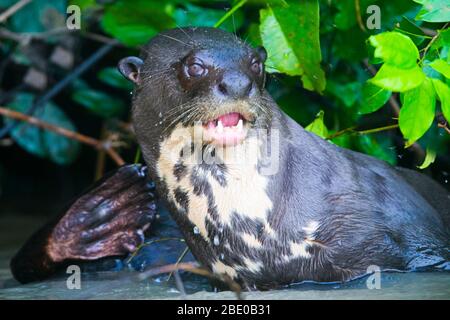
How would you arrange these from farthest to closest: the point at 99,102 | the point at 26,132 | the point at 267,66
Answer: the point at 26,132, the point at 99,102, the point at 267,66

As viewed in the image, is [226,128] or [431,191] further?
[431,191]

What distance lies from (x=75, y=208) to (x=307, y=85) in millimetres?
870

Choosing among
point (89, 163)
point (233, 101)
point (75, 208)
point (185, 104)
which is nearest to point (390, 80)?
point (233, 101)

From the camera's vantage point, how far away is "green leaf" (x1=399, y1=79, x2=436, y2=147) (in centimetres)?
247

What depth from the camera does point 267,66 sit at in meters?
3.23

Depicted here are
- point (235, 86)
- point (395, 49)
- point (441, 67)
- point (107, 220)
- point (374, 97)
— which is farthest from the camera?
point (107, 220)

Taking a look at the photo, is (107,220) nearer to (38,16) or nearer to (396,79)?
(396,79)

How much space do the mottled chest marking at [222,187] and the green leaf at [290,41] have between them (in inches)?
22.7

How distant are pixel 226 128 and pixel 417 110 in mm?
487

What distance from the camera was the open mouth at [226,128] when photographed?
104 inches

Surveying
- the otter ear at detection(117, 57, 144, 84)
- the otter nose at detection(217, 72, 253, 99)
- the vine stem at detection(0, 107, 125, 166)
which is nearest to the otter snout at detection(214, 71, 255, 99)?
the otter nose at detection(217, 72, 253, 99)

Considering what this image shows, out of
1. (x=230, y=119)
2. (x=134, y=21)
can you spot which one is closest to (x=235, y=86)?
(x=230, y=119)

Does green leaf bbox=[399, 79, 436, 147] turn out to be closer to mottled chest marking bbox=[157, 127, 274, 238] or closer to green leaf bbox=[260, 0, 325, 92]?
mottled chest marking bbox=[157, 127, 274, 238]

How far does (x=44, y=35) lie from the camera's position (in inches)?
187
